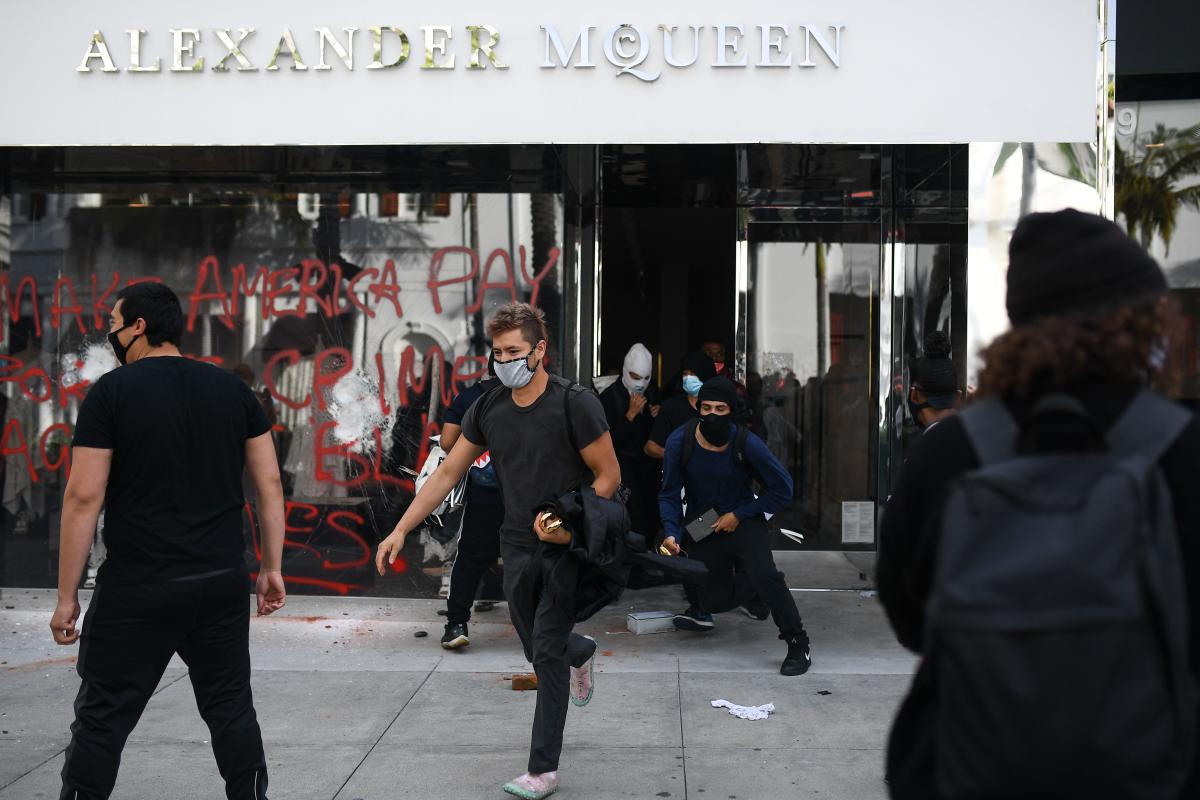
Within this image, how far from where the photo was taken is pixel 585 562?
182 inches

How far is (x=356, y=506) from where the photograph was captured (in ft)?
26.4

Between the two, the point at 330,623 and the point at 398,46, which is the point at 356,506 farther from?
the point at 398,46

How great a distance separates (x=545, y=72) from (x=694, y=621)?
342cm

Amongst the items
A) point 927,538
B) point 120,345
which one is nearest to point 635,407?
point 120,345

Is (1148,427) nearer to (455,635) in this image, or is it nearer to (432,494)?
(432,494)

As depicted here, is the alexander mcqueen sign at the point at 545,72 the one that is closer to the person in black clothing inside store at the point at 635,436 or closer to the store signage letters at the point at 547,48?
the store signage letters at the point at 547,48

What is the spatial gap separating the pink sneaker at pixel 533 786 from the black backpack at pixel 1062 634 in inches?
117

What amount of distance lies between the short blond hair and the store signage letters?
2159 mm

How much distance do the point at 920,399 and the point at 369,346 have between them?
3856mm

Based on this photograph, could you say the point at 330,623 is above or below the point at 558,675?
below

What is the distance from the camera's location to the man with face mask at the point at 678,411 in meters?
8.19

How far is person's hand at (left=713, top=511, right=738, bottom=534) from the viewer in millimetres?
6562

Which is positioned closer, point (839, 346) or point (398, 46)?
point (398, 46)

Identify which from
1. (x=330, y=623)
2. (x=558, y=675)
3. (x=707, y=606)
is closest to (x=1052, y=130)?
(x=707, y=606)
